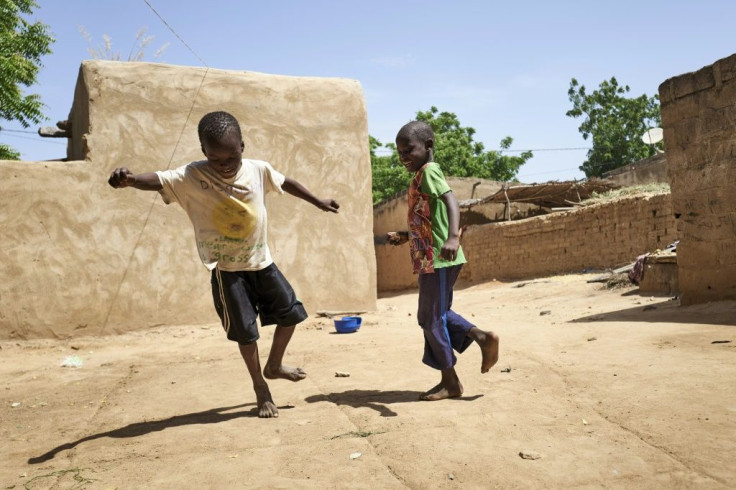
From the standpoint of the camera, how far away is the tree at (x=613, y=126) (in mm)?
32000

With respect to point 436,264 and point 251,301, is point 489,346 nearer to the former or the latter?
point 436,264

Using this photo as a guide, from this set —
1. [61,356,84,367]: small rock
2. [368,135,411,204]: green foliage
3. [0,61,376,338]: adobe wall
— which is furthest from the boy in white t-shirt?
[368,135,411,204]: green foliage

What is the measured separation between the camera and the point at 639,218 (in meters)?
11.9

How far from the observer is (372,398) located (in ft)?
10.5

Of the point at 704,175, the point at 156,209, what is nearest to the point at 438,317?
the point at 704,175

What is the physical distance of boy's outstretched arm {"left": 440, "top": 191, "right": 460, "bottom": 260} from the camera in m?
2.99

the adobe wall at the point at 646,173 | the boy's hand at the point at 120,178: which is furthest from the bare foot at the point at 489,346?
the adobe wall at the point at 646,173

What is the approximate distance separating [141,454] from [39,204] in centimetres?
422

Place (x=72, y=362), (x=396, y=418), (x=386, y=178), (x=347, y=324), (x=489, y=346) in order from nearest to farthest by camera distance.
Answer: (x=396, y=418) → (x=489, y=346) → (x=72, y=362) → (x=347, y=324) → (x=386, y=178)

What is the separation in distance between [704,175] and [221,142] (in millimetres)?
4718

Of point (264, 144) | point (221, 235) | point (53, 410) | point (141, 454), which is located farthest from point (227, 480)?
point (264, 144)

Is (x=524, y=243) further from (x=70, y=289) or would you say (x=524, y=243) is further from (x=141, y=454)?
(x=141, y=454)

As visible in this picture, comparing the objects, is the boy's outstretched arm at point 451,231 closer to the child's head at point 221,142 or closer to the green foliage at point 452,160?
the child's head at point 221,142

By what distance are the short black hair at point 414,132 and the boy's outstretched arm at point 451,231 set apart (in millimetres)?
341
